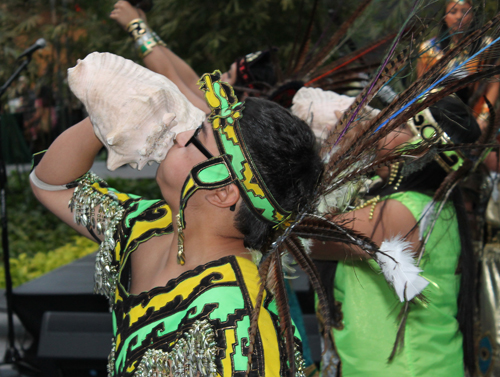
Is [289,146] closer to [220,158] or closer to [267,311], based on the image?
[220,158]

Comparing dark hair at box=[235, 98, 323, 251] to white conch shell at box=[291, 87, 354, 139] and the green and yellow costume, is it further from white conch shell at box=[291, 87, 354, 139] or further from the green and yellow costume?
white conch shell at box=[291, 87, 354, 139]

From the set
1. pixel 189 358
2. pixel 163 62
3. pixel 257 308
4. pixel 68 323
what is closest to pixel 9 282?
pixel 68 323

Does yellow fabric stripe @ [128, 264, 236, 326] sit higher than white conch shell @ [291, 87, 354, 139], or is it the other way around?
white conch shell @ [291, 87, 354, 139]

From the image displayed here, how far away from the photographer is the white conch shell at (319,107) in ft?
6.10

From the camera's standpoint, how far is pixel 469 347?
1.92 meters

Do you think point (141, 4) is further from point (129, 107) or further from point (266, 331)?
point (266, 331)

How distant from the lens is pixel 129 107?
3.84 feet

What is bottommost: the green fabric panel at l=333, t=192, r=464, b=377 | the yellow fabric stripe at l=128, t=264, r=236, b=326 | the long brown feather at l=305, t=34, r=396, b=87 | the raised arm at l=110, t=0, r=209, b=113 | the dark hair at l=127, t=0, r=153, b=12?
the green fabric panel at l=333, t=192, r=464, b=377

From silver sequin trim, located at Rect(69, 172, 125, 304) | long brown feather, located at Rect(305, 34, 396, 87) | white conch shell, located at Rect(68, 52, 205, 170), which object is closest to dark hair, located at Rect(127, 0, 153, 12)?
long brown feather, located at Rect(305, 34, 396, 87)

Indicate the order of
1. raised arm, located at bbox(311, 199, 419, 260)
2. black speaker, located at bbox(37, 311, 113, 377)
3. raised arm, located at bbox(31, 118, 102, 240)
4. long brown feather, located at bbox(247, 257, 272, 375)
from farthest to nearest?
black speaker, located at bbox(37, 311, 113, 377) < raised arm, located at bbox(311, 199, 419, 260) < raised arm, located at bbox(31, 118, 102, 240) < long brown feather, located at bbox(247, 257, 272, 375)

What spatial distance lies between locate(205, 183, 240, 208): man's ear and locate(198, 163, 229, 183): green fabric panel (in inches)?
1.4

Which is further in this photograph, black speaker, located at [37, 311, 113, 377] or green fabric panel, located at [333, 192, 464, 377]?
black speaker, located at [37, 311, 113, 377]

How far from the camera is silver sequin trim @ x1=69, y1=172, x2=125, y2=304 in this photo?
1494 millimetres

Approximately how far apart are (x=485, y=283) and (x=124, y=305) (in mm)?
1831
